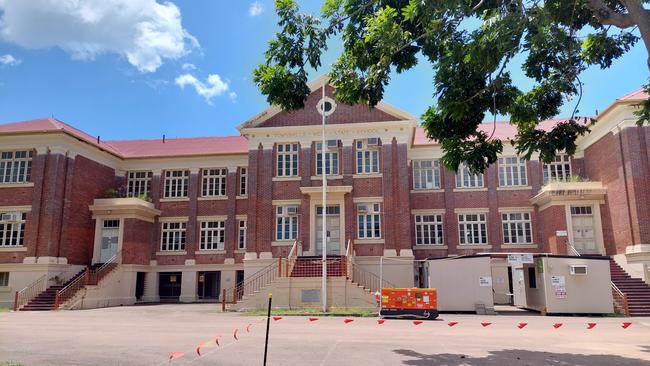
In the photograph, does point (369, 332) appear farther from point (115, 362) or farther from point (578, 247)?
point (578, 247)

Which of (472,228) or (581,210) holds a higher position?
(581,210)

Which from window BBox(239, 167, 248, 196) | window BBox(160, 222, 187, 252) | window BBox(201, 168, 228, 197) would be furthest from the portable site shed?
window BBox(160, 222, 187, 252)

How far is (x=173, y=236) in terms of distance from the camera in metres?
31.3

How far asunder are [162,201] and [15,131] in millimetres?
8873

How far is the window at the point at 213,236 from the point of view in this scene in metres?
31.1

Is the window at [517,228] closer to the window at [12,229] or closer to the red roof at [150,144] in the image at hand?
the red roof at [150,144]

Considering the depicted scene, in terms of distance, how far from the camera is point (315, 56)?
10359 mm

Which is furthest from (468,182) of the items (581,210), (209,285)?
(209,285)

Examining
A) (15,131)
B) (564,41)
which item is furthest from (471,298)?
(15,131)

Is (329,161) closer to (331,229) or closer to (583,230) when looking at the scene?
(331,229)

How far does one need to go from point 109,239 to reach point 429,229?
1867 centimetres

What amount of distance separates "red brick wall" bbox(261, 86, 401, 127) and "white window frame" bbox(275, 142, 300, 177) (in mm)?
1253

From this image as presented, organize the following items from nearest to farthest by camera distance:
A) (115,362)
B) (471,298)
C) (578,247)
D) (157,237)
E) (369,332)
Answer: (115,362) < (369,332) < (471,298) < (578,247) < (157,237)

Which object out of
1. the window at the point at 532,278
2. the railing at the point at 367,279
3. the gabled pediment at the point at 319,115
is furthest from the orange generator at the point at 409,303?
the gabled pediment at the point at 319,115
